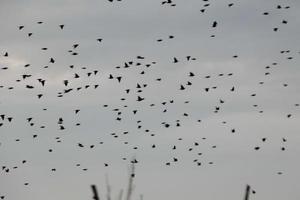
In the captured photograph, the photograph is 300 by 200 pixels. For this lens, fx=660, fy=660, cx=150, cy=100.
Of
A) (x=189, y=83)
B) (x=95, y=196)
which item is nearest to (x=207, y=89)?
(x=189, y=83)

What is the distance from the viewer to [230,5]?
3219 centimetres

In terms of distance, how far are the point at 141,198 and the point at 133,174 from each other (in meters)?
0.97

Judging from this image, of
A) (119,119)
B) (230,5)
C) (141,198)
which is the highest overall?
(230,5)

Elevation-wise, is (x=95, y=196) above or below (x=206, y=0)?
below

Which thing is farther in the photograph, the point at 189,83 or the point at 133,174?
the point at 189,83

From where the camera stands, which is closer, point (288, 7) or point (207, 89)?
point (288, 7)

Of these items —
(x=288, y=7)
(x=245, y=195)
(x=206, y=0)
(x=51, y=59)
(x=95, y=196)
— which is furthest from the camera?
(x=51, y=59)

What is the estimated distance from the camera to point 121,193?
22406 mm

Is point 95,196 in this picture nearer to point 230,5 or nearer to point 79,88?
point 79,88

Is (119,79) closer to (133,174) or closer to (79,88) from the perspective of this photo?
(79,88)

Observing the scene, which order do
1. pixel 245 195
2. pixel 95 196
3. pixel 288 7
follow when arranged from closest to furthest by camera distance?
1. pixel 245 195
2. pixel 95 196
3. pixel 288 7

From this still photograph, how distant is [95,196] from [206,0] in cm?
960

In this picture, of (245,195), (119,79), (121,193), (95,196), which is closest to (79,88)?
(119,79)

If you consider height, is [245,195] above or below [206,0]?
below
